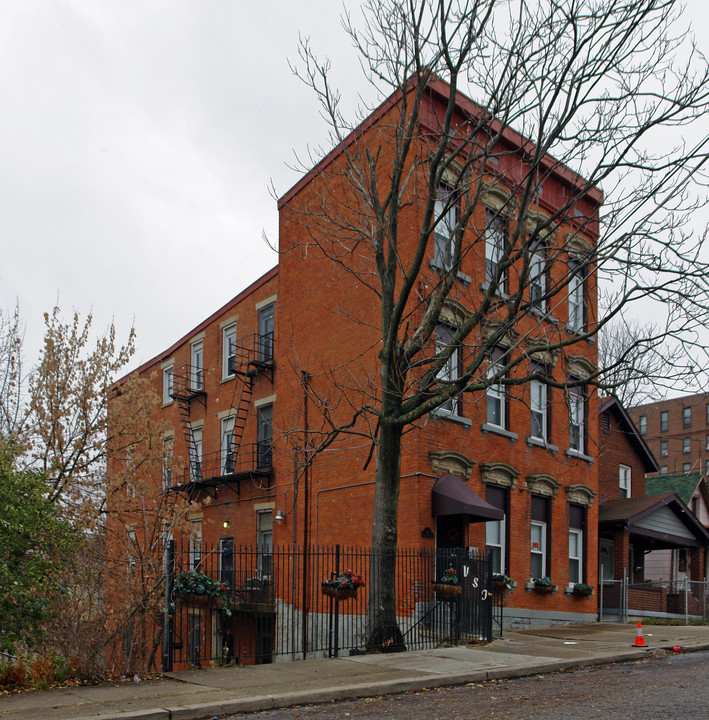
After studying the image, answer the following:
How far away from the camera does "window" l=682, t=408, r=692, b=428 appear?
75.6 metres

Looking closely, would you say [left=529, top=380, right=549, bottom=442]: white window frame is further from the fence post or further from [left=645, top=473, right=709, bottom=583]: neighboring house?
[left=645, top=473, right=709, bottom=583]: neighboring house

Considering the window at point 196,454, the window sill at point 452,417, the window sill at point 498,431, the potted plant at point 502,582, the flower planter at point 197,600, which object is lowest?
the potted plant at point 502,582

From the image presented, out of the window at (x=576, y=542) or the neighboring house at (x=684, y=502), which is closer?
the window at (x=576, y=542)

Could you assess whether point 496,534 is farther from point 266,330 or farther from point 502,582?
point 266,330

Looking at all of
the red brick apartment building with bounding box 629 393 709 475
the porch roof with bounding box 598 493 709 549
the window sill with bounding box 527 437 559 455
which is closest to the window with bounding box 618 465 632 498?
the porch roof with bounding box 598 493 709 549

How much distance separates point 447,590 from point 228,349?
1577 cm

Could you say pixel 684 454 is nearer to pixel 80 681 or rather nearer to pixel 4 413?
pixel 4 413

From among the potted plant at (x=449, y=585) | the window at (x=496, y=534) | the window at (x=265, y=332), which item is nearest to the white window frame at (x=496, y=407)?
the window at (x=496, y=534)

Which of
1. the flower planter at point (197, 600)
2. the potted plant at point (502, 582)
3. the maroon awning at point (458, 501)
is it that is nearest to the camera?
the flower planter at point (197, 600)

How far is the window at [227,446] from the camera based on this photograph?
1049 inches

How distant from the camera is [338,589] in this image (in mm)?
13734

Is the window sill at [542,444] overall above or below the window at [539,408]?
below

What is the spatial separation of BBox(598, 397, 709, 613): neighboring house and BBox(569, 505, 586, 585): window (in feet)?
4.03

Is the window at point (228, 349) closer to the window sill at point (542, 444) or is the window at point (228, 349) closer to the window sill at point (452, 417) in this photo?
the window sill at point (452, 417)
